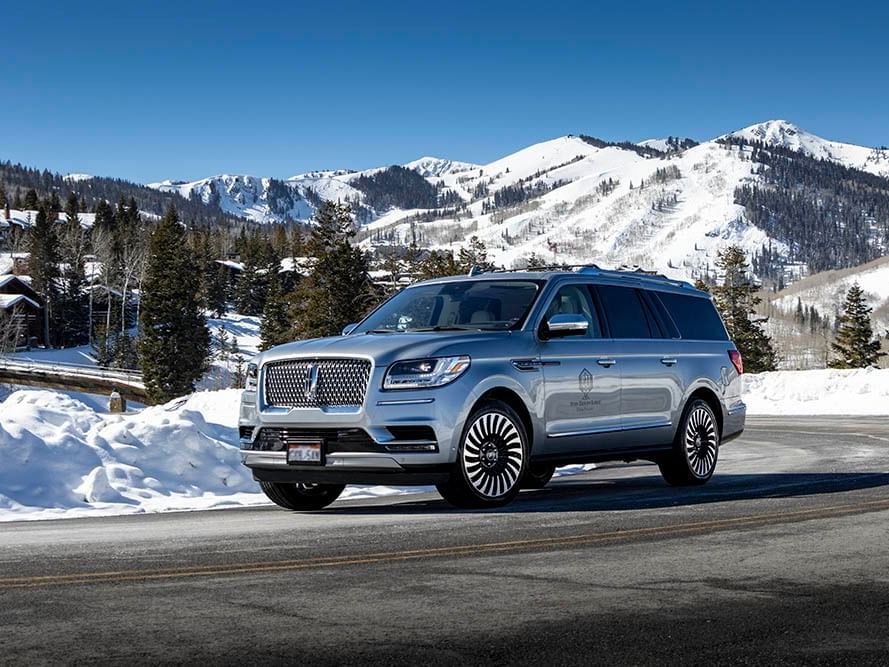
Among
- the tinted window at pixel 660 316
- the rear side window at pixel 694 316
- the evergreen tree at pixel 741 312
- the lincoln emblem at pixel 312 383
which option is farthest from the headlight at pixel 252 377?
the evergreen tree at pixel 741 312

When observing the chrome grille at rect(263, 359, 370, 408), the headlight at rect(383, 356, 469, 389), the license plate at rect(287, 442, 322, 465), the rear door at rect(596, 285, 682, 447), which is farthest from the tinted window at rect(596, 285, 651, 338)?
the license plate at rect(287, 442, 322, 465)

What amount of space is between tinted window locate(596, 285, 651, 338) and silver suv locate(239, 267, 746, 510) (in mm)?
18

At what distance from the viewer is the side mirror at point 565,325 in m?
10.0

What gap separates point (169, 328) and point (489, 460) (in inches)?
2674

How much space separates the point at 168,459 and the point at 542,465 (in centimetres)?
521

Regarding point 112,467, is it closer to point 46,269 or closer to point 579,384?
point 579,384

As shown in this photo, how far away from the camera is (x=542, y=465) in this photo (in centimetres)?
1032

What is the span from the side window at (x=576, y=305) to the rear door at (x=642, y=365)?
0.22m

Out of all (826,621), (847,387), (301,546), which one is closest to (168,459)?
(301,546)

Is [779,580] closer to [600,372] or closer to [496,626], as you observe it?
[496,626]

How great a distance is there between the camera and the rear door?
11.2m

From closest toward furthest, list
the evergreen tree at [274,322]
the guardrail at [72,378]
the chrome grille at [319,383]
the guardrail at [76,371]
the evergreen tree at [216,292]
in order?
the chrome grille at [319,383] < the guardrail at [72,378] < the guardrail at [76,371] < the evergreen tree at [274,322] < the evergreen tree at [216,292]

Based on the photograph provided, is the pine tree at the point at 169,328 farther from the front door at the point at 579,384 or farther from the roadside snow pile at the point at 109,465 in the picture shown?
the front door at the point at 579,384

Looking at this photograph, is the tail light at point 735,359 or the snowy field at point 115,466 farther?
the tail light at point 735,359
